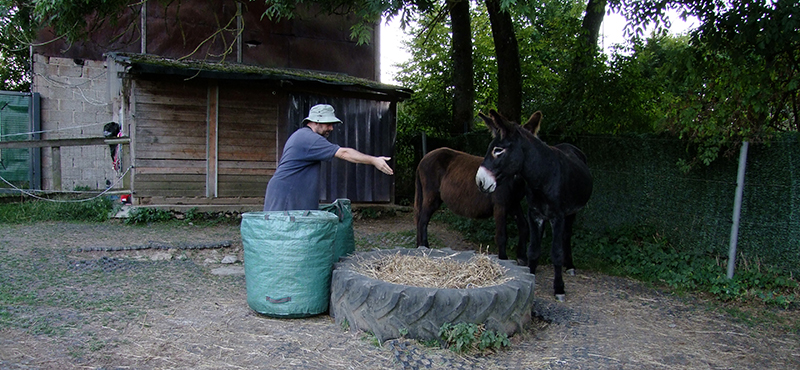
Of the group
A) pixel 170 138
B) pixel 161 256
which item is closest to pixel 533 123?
pixel 161 256

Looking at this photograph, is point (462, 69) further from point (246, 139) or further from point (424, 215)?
point (424, 215)

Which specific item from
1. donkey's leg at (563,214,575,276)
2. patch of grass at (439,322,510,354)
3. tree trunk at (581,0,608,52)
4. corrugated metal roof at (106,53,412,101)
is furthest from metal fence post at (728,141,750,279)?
corrugated metal roof at (106,53,412,101)

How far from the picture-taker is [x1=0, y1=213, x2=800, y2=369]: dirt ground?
334cm

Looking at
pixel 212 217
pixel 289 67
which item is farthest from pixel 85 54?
pixel 212 217

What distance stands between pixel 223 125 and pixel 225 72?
136 cm

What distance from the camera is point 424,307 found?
A: 11.5 feet

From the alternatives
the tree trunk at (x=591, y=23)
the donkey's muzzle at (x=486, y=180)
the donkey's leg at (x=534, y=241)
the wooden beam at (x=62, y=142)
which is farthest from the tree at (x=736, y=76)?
the wooden beam at (x=62, y=142)

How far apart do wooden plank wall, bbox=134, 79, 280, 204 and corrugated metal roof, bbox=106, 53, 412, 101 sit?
1.70ft

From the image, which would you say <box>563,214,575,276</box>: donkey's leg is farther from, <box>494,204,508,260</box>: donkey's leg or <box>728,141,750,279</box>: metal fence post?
<box>728,141,750,279</box>: metal fence post

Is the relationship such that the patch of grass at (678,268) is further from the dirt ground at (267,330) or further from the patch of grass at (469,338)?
the patch of grass at (469,338)

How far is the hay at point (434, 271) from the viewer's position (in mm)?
3893

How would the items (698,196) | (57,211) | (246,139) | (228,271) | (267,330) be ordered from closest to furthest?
(267,330) < (698,196) < (228,271) < (57,211) < (246,139)

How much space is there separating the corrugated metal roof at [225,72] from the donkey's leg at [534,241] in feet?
20.2

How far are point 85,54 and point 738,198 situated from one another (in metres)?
13.4
